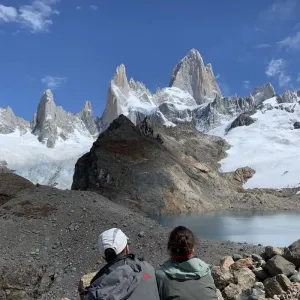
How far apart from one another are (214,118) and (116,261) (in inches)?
6860

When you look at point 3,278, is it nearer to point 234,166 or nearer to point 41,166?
point 234,166

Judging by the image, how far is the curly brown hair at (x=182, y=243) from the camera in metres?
4.31

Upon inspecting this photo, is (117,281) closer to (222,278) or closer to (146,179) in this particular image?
(222,278)

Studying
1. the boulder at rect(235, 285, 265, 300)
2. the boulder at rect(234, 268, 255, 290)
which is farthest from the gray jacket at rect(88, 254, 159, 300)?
the boulder at rect(234, 268, 255, 290)

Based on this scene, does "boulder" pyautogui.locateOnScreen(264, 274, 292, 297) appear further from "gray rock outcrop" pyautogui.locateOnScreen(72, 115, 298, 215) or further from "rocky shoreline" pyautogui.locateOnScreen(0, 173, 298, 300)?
"gray rock outcrop" pyautogui.locateOnScreen(72, 115, 298, 215)

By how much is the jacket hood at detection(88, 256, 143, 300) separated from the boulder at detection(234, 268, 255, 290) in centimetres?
577

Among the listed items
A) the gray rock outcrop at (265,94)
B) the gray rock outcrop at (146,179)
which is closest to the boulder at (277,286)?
the gray rock outcrop at (146,179)

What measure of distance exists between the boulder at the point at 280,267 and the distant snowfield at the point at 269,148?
7704 cm

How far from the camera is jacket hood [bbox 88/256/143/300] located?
363cm

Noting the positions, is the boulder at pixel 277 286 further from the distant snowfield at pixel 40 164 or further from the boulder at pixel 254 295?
the distant snowfield at pixel 40 164

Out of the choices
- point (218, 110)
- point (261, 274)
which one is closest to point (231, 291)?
point (261, 274)

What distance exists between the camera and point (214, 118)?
175500 mm

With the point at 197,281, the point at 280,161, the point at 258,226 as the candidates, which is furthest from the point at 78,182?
the point at 197,281

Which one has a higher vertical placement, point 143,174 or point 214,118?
point 214,118
